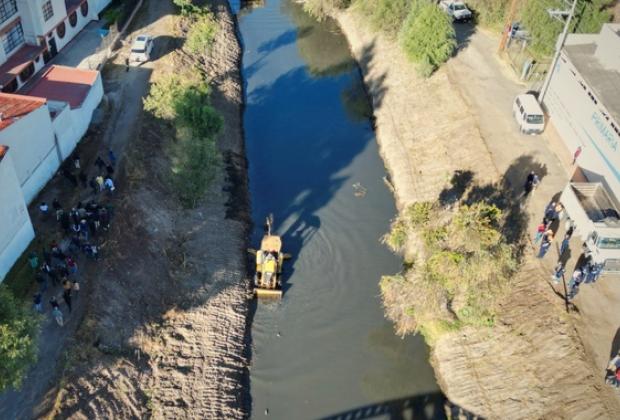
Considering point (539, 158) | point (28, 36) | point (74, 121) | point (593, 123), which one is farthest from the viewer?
point (28, 36)

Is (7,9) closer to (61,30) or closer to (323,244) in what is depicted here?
(61,30)

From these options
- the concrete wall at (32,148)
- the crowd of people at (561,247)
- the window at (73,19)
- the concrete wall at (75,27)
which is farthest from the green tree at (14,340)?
the window at (73,19)

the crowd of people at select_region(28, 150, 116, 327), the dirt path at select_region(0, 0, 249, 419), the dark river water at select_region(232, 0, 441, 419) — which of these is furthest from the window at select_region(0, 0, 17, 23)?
the dark river water at select_region(232, 0, 441, 419)

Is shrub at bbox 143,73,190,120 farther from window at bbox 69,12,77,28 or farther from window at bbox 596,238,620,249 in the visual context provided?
window at bbox 596,238,620,249

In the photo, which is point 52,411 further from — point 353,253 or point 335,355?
point 353,253

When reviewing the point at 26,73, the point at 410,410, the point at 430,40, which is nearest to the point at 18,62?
the point at 26,73

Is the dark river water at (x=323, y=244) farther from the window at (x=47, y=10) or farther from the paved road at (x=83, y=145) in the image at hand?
the window at (x=47, y=10)

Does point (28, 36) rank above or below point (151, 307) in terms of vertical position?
above
